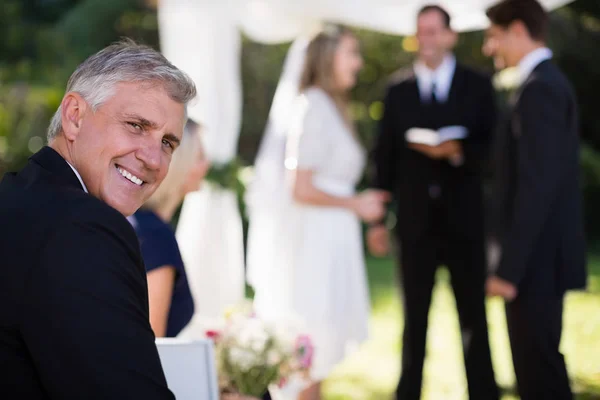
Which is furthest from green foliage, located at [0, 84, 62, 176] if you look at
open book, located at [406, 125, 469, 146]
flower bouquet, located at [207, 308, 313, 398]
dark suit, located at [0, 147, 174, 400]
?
dark suit, located at [0, 147, 174, 400]

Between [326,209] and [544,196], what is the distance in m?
1.39

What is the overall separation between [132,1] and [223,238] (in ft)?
35.7

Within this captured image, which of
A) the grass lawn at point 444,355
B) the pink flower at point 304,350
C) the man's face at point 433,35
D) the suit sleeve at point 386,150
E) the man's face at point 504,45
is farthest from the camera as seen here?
the grass lawn at point 444,355

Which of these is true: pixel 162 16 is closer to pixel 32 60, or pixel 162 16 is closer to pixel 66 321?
pixel 66 321

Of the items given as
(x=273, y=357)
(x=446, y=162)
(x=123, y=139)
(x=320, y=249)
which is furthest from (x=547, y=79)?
(x=123, y=139)

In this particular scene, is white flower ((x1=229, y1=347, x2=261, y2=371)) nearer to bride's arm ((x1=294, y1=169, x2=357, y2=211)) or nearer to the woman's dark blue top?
the woman's dark blue top

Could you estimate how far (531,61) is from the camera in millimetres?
3994

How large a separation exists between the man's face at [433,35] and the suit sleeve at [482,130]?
29 cm

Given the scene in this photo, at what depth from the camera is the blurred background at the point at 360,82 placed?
763 cm

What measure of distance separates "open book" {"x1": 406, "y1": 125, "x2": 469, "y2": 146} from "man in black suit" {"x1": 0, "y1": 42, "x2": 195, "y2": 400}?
301 cm

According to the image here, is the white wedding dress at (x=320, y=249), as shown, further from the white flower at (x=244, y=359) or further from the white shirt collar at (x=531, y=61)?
the white flower at (x=244, y=359)

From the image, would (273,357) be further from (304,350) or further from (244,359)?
(304,350)

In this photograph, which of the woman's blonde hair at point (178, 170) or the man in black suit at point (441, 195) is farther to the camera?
the man in black suit at point (441, 195)

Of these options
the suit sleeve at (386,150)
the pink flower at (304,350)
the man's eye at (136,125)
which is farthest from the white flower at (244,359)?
the suit sleeve at (386,150)
